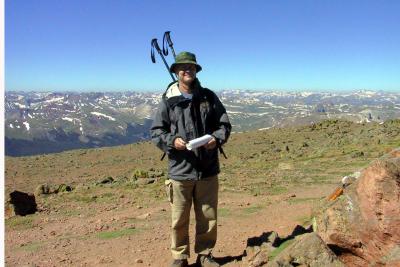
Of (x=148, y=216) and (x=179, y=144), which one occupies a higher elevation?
(x=179, y=144)

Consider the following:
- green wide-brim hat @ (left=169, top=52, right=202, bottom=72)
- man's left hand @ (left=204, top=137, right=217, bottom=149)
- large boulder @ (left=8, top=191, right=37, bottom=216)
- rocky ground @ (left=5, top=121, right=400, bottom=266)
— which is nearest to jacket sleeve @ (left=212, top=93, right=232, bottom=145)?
man's left hand @ (left=204, top=137, right=217, bottom=149)

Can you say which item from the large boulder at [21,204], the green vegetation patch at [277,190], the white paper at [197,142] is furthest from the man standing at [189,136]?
the large boulder at [21,204]

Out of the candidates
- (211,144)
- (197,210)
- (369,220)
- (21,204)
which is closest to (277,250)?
(197,210)

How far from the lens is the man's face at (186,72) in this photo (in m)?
7.58

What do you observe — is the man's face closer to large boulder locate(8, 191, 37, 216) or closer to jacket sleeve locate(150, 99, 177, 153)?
jacket sleeve locate(150, 99, 177, 153)

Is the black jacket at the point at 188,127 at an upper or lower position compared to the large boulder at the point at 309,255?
upper

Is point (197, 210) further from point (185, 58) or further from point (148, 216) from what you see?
point (148, 216)

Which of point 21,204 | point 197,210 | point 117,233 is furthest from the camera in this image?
point 21,204

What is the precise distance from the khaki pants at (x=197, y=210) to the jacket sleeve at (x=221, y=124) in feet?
2.71

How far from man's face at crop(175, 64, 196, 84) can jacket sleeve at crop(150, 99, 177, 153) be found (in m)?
0.55

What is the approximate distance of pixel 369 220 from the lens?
637 centimetres

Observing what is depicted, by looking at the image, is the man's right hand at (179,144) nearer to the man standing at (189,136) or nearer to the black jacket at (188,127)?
the man standing at (189,136)

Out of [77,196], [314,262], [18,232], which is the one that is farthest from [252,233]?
[77,196]

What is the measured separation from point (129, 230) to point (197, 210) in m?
4.70
